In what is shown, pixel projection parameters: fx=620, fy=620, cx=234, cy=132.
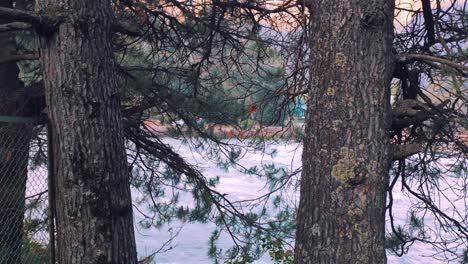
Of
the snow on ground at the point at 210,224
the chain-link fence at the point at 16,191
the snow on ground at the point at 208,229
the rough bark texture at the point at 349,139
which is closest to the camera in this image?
the rough bark texture at the point at 349,139

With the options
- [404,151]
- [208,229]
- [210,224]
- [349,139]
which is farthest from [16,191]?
Answer: [208,229]

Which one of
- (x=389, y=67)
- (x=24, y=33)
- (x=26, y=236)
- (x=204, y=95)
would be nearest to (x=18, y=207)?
(x=26, y=236)

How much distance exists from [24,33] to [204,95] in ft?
5.75

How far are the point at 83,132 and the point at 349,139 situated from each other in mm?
1373

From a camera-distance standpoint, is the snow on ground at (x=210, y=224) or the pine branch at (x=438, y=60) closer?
the pine branch at (x=438, y=60)

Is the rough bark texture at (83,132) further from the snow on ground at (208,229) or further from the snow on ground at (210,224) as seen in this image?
the snow on ground at (208,229)

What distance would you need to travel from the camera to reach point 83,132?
3180 millimetres

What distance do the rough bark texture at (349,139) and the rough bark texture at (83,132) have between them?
42.8 inches

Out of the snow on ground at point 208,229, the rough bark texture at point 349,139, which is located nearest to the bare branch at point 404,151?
the rough bark texture at point 349,139

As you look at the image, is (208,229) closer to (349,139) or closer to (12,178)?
(12,178)

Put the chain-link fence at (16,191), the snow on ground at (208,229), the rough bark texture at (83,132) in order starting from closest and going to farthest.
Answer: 1. the rough bark texture at (83,132)
2. the chain-link fence at (16,191)
3. the snow on ground at (208,229)

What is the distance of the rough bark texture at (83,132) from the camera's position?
315 cm

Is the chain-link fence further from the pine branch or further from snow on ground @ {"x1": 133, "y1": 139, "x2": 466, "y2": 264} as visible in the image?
the pine branch

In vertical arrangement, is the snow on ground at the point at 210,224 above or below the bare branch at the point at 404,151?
above
